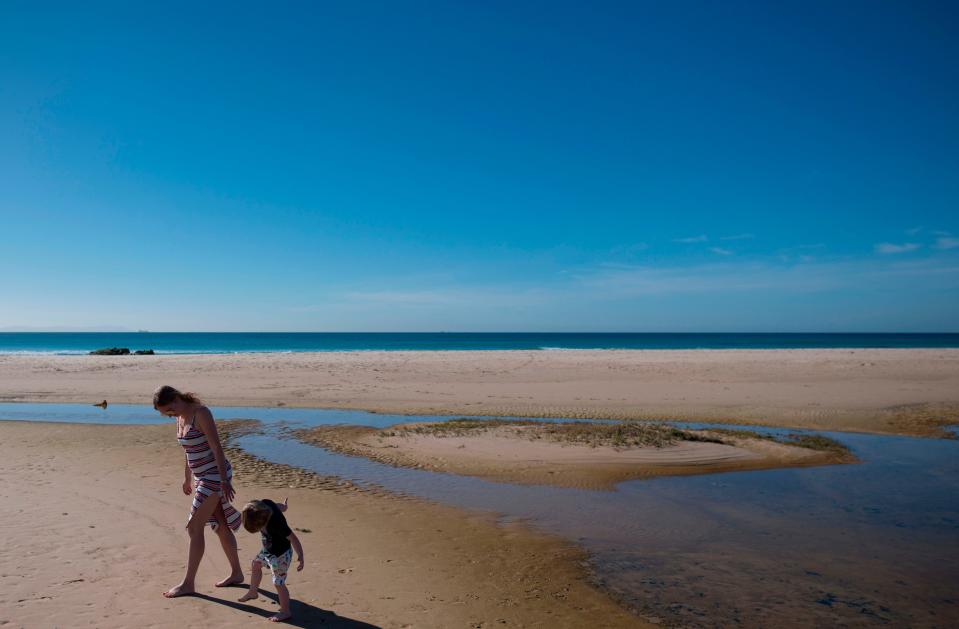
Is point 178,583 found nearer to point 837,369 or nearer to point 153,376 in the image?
point 153,376

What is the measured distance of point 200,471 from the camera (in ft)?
18.0

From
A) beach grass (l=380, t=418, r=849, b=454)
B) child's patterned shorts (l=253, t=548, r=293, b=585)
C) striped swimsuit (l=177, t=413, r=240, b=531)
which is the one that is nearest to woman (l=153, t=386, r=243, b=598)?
striped swimsuit (l=177, t=413, r=240, b=531)

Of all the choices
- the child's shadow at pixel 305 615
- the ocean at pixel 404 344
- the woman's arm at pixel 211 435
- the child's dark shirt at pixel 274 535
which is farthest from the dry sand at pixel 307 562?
the ocean at pixel 404 344

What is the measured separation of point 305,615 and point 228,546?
1.14 meters

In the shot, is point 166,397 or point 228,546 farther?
point 228,546

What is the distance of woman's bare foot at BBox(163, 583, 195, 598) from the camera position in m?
5.40

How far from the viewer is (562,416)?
17.8 metres

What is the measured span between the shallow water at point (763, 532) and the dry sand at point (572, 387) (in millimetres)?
6093

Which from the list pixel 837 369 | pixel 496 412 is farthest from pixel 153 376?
pixel 837 369

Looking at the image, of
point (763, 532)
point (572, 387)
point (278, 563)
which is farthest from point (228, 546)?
point (572, 387)

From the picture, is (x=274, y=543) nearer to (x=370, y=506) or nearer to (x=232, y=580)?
(x=232, y=580)

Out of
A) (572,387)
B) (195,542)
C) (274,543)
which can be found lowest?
(572,387)

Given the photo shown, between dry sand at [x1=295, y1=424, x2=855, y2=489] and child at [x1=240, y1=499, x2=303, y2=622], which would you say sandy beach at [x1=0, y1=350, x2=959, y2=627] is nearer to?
dry sand at [x1=295, y1=424, x2=855, y2=489]

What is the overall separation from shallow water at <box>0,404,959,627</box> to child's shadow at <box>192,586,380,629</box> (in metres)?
2.67
